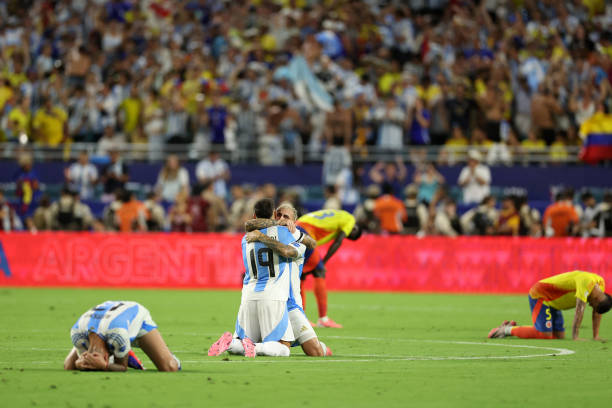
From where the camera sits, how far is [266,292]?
1208cm

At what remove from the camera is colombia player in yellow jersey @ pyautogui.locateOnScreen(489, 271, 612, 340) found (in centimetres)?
1415

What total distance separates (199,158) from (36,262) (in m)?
5.04

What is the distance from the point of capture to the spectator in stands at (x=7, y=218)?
90.0ft

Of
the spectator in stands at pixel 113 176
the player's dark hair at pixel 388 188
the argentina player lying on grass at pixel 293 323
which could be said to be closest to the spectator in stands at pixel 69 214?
the spectator in stands at pixel 113 176

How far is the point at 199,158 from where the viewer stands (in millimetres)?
28781

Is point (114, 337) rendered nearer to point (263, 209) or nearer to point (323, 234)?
point (263, 209)

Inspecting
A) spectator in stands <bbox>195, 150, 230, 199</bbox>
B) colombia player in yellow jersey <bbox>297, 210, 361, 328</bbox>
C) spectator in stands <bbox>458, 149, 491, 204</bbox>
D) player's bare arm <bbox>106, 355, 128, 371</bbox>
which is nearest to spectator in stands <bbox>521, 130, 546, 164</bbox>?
spectator in stands <bbox>458, 149, 491, 204</bbox>

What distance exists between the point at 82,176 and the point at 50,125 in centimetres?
197

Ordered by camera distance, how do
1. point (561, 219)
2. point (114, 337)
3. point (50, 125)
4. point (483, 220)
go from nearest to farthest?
point (114, 337) → point (561, 219) → point (483, 220) → point (50, 125)

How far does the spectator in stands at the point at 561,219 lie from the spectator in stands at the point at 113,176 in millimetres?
10435

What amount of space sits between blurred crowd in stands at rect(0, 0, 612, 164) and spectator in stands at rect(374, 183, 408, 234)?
2002 millimetres

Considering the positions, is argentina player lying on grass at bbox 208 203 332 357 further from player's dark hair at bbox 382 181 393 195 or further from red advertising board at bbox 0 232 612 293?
player's dark hair at bbox 382 181 393 195

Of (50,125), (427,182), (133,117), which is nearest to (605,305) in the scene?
(427,182)

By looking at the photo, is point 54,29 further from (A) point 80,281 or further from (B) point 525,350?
(B) point 525,350
